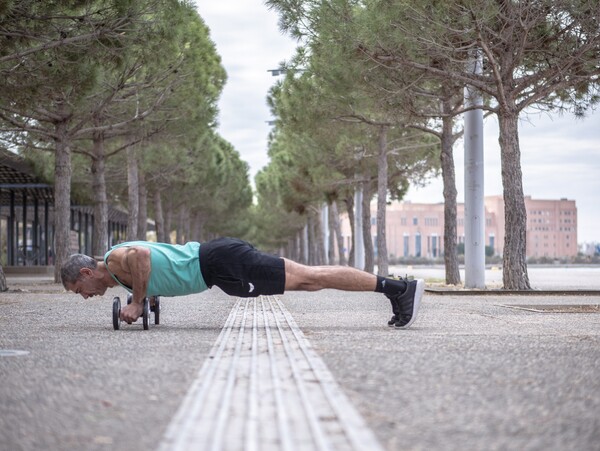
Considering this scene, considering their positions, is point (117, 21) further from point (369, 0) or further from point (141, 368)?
point (141, 368)

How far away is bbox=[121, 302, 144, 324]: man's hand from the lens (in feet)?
21.3

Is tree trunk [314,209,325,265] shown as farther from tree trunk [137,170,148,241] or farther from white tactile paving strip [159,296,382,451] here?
white tactile paving strip [159,296,382,451]

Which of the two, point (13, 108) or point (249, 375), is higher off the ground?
point (13, 108)

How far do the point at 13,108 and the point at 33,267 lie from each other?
16.6 meters

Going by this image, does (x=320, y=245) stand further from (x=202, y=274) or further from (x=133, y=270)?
(x=133, y=270)

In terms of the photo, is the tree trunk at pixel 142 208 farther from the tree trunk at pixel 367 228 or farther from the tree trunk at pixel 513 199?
the tree trunk at pixel 513 199

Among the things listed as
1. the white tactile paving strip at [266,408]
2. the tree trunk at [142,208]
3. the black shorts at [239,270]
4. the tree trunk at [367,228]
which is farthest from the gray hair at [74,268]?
the tree trunk at [367,228]

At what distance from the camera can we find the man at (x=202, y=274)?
6469mm

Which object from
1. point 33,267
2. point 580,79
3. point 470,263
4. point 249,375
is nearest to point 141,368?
point 249,375

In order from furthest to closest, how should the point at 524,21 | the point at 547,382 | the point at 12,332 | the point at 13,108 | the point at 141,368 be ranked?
the point at 13,108, the point at 524,21, the point at 12,332, the point at 141,368, the point at 547,382

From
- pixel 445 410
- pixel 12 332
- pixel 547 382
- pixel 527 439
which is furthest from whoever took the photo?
pixel 12 332

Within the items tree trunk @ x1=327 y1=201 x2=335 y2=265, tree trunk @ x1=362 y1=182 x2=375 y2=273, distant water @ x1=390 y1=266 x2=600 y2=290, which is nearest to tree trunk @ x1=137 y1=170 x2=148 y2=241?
tree trunk @ x1=362 y1=182 x2=375 y2=273

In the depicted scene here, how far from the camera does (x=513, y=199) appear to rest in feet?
52.1

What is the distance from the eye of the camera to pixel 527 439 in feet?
8.92
